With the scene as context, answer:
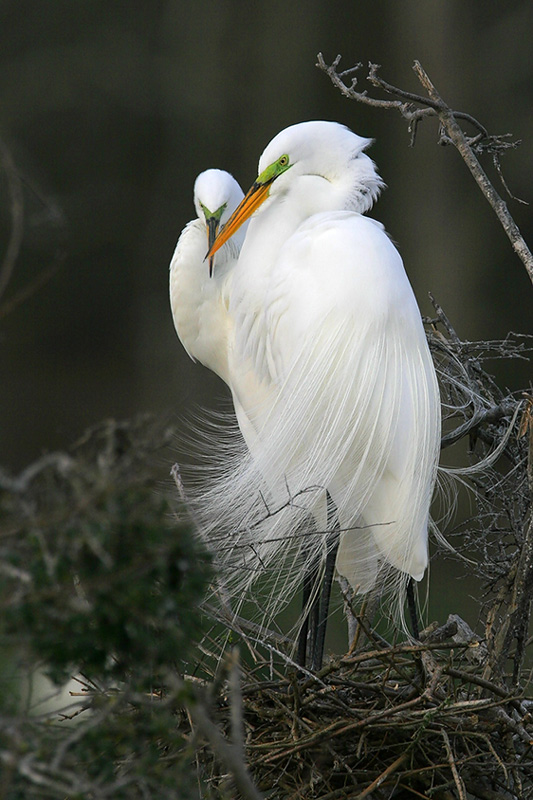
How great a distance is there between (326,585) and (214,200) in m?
0.82

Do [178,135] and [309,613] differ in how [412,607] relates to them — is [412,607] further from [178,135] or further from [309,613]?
[178,135]

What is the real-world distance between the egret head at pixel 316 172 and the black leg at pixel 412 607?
0.72 metres

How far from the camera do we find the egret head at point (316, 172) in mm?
2012

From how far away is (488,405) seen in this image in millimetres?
1903

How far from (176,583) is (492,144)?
1134 millimetres

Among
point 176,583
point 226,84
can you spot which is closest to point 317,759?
point 176,583

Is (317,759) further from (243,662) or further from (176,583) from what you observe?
(176,583)

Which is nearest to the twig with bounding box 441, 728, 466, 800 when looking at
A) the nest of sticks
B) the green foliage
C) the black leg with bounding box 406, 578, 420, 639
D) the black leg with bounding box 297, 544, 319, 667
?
the nest of sticks

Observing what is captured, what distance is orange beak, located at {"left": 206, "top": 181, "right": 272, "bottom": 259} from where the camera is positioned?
207 centimetres

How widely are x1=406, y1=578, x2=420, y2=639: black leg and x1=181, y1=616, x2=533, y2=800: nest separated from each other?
0.23 m

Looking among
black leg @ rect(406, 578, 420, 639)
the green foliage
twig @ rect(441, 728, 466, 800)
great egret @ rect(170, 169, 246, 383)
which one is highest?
great egret @ rect(170, 169, 246, 383)

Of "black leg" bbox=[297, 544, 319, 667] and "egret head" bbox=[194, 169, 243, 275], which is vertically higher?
"egret head" bbox=[194, 169, 243, 275]

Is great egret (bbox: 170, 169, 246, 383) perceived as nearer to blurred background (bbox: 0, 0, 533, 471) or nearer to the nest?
the nest

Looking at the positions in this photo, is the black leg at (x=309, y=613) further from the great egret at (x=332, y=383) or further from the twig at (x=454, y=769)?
the twig at (x=454, y=769)
